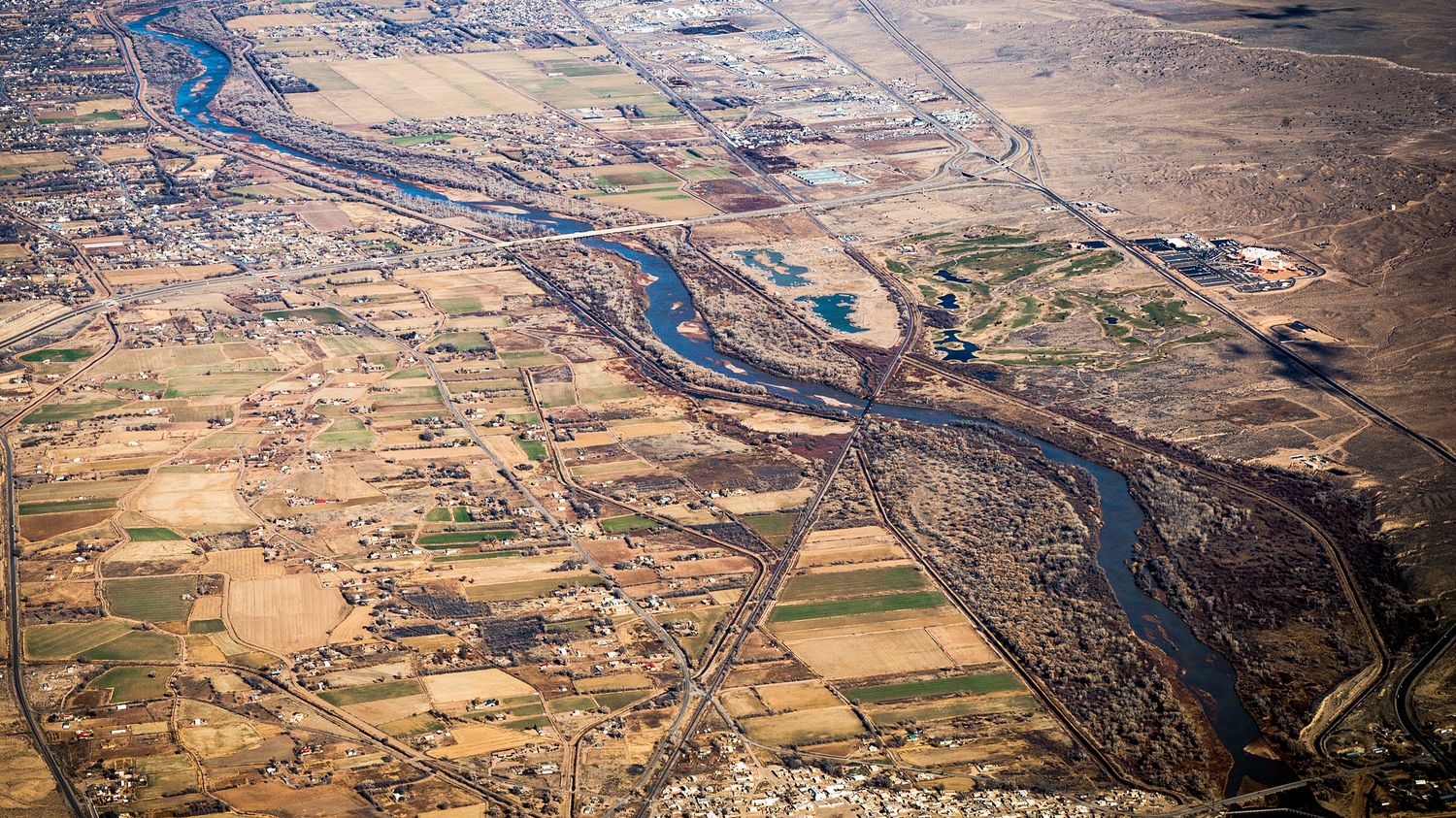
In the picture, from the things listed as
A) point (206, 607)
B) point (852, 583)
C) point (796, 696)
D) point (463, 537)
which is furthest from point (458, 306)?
point (796, 696)

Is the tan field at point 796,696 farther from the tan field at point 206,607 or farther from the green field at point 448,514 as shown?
the tan field at point 206,607

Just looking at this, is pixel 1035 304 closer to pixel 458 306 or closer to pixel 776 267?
pixel 776 267

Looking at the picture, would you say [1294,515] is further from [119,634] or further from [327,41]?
[327,41]

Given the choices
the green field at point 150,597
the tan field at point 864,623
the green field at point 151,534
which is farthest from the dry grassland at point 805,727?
the green field at point 151,534

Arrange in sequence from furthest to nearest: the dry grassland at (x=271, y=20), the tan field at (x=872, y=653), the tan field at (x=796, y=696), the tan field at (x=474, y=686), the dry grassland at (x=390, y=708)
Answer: the dry grassland at (x=271, y=20)
the tan field at (x=872, y=653)
the tan field at (x=796, y=696)
the tan field at (x=474, y=686)
the dry grassland at (x=390, y=708)

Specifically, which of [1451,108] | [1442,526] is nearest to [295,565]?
[1442,526]

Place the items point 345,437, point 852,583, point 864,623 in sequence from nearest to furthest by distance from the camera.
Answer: point 864,623, point 852,583, point 345,437
